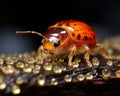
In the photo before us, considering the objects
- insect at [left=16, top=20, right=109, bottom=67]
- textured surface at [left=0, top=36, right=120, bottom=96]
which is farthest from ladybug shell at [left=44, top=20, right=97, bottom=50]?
textured surface at [left=0, top=36, right=120, bottom=96]

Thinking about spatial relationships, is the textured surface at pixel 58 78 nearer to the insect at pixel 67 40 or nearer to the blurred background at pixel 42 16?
the insect at pixel 67 40

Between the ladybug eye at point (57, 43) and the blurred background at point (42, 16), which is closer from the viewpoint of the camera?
the ladybug eye at point (57, 43)

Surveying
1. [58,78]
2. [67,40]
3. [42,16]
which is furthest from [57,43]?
[42,16]

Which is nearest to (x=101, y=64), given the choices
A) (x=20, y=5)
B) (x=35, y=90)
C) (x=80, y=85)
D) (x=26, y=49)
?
(x=80, y=85)

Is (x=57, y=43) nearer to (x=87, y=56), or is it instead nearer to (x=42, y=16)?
(x=87, y=56)

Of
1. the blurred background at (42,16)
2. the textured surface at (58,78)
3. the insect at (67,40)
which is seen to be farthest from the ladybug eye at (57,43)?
the blurred background at (42,16)

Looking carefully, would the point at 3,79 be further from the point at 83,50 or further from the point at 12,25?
the point at 12,25
